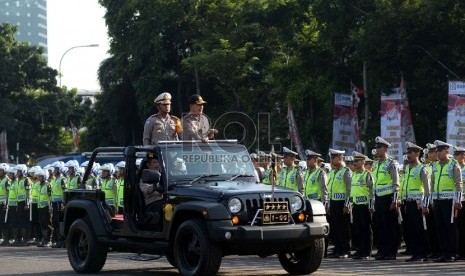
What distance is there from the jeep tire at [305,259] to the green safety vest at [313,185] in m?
5.77

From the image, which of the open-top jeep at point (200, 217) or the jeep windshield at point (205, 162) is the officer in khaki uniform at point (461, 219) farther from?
the jeep windshield at point (205, 162)

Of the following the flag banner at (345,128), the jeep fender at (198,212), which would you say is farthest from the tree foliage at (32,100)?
the jeep fender at (198,212)

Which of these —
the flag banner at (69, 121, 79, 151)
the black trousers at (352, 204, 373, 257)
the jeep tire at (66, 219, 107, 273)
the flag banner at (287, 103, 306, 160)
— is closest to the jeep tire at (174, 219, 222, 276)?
the jeep tire at (66, 219, 107, 273)

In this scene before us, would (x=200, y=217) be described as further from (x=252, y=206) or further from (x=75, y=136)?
(x=75, y=136)

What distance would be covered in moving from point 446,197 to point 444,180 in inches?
11.9

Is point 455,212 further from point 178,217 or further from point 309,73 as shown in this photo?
point 309,73

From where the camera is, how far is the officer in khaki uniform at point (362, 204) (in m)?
20.4

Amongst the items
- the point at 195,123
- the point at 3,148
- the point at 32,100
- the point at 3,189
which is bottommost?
the point at 3,189

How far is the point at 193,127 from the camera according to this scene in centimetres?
1691

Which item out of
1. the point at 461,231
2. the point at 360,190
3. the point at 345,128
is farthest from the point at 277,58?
the point at 461,231

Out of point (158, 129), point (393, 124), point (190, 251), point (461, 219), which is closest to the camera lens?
point (190, 251)

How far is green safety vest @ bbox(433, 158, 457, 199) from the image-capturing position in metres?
18.8

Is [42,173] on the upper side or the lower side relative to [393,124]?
lower

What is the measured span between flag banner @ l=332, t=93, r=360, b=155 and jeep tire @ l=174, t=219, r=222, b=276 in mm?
23416
